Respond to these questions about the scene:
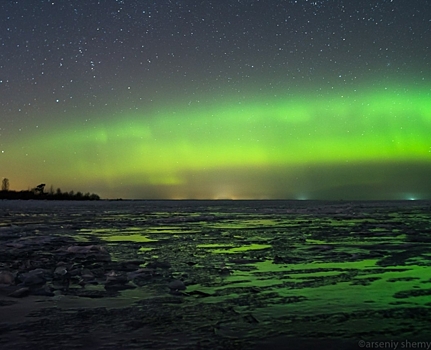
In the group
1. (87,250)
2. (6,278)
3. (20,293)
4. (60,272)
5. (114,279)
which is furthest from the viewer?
(87,250)

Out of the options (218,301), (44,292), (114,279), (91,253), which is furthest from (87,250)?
(218,301)

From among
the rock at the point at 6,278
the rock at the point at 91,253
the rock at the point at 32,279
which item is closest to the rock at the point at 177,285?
the rock at the point at 32,279

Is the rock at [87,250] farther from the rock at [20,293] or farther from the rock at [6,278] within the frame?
the rock at [20,293]

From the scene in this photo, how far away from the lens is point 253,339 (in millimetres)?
3621

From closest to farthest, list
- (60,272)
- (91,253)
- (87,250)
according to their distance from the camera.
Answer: (60,272), (91,253), (87,250)

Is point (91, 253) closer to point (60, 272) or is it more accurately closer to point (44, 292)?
point (60, 272)

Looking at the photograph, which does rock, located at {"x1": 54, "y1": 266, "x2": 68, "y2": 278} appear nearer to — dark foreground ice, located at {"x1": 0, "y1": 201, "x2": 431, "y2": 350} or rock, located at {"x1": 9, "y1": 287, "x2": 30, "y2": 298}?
dark foreground ice, located at {"x1": 0, "y1": 201, "x2": 431, "y2": 350}

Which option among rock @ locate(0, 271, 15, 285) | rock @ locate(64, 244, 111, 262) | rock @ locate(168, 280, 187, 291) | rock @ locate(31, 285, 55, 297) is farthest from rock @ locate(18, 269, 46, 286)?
rock @ locate(64, 244, 111, 262)

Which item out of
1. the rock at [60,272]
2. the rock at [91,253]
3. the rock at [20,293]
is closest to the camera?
the rock at [20,293]

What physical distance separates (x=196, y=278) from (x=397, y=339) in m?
3.58

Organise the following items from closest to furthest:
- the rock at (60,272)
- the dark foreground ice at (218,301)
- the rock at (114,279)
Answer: the dark foreground ice at (218,301), the rock at (114,279), the rock at (60,272)

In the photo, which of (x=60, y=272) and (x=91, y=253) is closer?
(x=60, y=272)

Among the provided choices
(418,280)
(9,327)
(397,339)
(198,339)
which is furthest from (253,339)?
(418,280)

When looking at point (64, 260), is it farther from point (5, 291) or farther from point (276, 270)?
point (276, 270)
